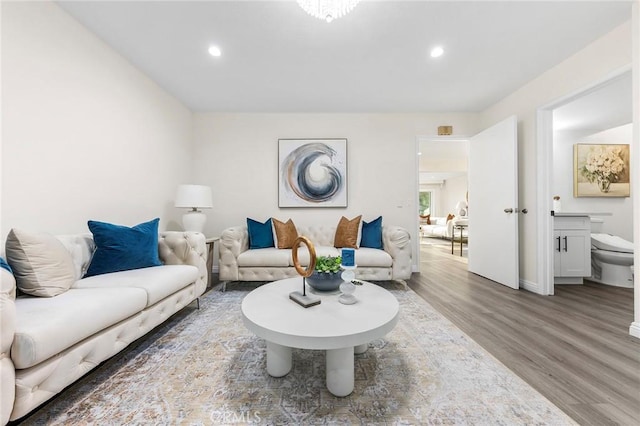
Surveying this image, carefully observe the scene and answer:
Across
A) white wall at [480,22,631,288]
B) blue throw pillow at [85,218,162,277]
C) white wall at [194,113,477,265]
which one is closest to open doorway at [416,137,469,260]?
white wall at [194,113,477,265]

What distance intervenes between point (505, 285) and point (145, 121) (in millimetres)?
4747

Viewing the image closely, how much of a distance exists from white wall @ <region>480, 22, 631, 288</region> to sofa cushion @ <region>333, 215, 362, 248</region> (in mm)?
2040

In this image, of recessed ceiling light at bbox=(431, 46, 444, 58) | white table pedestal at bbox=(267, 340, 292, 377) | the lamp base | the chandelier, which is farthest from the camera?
the lamp base

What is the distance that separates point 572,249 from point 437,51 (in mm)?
3080

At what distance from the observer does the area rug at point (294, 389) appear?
108 cm

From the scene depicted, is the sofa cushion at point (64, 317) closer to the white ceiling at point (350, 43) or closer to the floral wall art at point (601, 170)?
the white ceiling at point (350, 43)

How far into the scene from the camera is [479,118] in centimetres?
378

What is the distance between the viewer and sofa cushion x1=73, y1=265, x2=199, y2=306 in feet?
5.27

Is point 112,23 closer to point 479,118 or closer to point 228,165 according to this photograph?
point 228,165

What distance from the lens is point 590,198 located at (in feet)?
13.3

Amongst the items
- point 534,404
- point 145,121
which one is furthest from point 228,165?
point 534,404

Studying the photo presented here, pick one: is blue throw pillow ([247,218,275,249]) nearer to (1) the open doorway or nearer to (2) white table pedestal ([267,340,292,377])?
(2) white table pedestal ([267,340,292,377])

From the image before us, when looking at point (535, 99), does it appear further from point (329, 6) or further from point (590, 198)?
point (329, 6)

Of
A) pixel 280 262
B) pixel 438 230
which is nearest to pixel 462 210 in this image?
pixel 438 230
